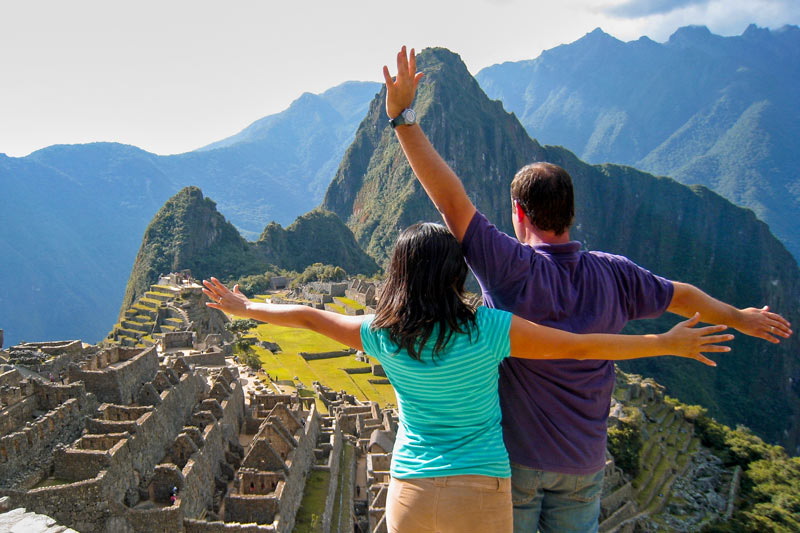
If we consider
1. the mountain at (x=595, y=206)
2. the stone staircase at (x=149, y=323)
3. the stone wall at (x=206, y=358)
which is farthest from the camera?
the mountain at (x=595, y=206)

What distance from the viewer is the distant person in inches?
121

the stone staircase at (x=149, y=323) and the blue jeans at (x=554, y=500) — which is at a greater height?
the blue jeans at (x=554, y=500)

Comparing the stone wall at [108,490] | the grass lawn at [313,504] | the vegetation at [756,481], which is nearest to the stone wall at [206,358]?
the grass lawn at [313,504]

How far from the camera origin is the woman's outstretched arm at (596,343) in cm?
305

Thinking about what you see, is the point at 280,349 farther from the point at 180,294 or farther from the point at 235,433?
the point at 235,433

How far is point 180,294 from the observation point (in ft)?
124

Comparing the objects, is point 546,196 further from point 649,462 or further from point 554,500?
point 649,462

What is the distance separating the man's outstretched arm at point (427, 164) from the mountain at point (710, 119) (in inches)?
6378

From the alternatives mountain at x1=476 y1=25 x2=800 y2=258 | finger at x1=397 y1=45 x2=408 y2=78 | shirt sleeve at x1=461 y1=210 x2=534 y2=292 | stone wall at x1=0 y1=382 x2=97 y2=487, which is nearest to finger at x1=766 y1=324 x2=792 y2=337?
shirt sleeve at x1=461 y1=210 x2=534 y2=292

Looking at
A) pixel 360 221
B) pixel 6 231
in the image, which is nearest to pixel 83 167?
pixel 6 231

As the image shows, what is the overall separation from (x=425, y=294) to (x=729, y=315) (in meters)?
1.97

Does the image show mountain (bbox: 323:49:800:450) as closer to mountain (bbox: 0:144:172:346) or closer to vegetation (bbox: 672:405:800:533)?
mountain (bbox: 0:144:172:346)

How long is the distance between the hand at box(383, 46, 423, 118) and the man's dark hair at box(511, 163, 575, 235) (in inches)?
31.3

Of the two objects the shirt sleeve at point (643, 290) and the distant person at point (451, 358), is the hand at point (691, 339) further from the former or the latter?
the shirt sleeve at point (643, 290)
